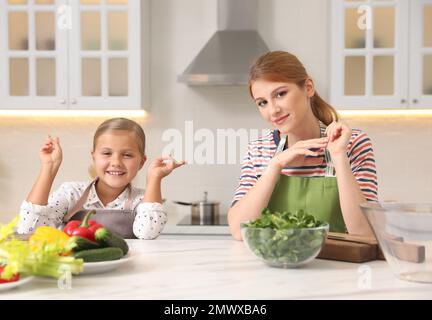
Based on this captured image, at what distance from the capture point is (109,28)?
357cm

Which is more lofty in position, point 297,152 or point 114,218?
point 297,152

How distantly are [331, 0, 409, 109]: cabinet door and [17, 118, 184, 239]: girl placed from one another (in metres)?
1.57

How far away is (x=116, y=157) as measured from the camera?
2266mm

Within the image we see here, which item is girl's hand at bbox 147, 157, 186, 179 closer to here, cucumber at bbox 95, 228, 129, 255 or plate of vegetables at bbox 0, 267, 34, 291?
cucumber at bbox 95, 228, 129, 255

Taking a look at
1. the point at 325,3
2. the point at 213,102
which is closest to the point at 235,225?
the point at 213,102

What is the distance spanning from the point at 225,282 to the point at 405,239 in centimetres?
38

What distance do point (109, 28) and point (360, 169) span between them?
2.05 metres

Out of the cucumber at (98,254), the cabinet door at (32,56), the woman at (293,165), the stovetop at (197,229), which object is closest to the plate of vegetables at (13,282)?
the cucumber at (98,254)

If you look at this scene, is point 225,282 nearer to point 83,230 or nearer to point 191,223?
point 83,230

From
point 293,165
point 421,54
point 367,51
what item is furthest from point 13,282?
point 421,54

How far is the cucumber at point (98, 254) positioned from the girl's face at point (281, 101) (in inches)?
35.0

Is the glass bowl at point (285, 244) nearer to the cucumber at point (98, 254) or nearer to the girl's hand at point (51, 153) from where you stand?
the cucumber at point (98, 254)
